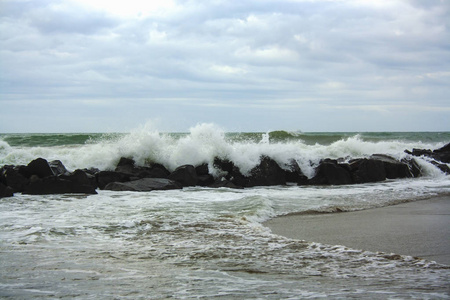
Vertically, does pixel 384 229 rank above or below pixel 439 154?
below

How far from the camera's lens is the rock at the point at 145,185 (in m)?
9.46

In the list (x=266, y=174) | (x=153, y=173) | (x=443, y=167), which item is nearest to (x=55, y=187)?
(x=153, y=173)

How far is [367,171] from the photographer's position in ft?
40.4

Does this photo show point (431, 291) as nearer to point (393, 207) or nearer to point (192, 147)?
point (393, 207)

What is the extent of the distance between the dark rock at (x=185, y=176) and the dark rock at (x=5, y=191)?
→ 11.5ft

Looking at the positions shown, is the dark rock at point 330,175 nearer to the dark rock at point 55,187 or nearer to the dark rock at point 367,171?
the dark rock at point 367,171

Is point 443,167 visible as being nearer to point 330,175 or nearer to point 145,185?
point 330,175

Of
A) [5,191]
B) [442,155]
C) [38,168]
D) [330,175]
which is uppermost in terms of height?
[442,155]

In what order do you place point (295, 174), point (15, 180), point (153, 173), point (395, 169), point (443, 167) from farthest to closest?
point (443, 167)
point (395, 169)
point (295, 174)
point (153, 173)
point (15, 180)

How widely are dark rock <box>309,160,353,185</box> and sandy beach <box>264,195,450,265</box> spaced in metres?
4.07

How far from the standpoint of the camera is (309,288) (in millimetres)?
3234

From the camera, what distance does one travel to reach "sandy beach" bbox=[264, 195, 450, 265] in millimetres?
4590

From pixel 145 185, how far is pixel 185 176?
124 centimetres

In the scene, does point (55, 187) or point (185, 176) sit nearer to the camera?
point (55, 187)
